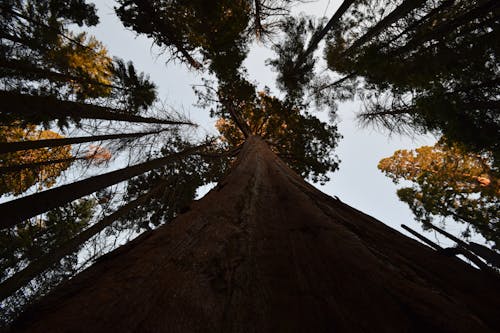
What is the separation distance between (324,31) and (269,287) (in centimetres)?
743

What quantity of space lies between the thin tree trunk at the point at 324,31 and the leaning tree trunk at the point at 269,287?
18.9 feet

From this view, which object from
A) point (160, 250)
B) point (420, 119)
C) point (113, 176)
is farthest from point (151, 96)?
point (420, 119)

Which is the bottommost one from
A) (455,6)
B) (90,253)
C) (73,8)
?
(90,253)

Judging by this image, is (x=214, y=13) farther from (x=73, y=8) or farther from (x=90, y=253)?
(x=90, y=253)

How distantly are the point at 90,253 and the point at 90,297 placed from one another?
457cm

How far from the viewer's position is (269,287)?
2.48ft

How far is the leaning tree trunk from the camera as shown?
0.58 metres

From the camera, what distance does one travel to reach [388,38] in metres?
5.95

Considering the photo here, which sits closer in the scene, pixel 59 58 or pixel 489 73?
pixel 489 73

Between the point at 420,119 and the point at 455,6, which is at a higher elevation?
the point at 455,6

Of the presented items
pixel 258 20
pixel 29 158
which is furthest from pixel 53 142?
pixel 258 20

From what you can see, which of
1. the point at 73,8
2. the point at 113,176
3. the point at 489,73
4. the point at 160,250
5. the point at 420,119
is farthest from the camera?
the point at 420,119

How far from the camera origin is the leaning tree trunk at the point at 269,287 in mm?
576

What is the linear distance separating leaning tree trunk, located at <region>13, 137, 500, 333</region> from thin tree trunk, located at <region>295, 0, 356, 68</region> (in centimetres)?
576
